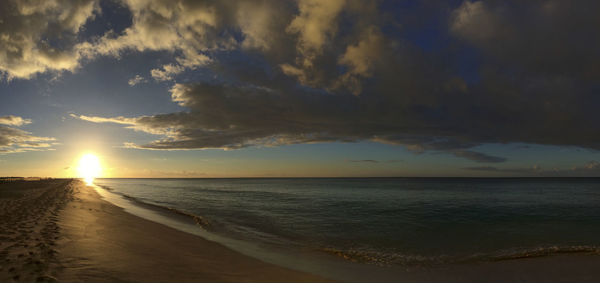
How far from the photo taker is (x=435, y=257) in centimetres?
1257

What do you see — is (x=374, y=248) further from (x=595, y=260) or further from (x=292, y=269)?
(x=595, y=260)

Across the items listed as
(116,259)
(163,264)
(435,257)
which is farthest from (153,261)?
(435,257)

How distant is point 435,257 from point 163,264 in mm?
12184

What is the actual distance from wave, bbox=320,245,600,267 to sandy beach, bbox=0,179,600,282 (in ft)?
2.20

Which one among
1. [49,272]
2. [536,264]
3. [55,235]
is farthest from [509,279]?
[55,235]

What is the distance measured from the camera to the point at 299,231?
1861cm

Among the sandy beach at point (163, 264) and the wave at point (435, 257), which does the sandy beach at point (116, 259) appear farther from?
the wave at point (435, 257)

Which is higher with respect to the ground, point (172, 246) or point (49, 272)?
point (49, 272)

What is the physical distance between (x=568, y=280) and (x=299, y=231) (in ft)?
44.9

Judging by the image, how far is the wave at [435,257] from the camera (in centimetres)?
1147

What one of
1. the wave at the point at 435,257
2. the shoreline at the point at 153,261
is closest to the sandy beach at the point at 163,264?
the shoreline at the point at 153,261

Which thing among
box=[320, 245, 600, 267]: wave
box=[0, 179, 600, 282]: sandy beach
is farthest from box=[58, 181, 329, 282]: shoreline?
box=[320, 245, 600, 267]: wave

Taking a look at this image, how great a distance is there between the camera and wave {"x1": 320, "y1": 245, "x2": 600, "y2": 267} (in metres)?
11.5

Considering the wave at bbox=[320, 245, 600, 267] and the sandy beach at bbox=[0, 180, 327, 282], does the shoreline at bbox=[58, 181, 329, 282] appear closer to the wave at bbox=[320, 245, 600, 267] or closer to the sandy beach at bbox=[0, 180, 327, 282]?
the sandy beach at bbox=[0, 180, 327, 282]
